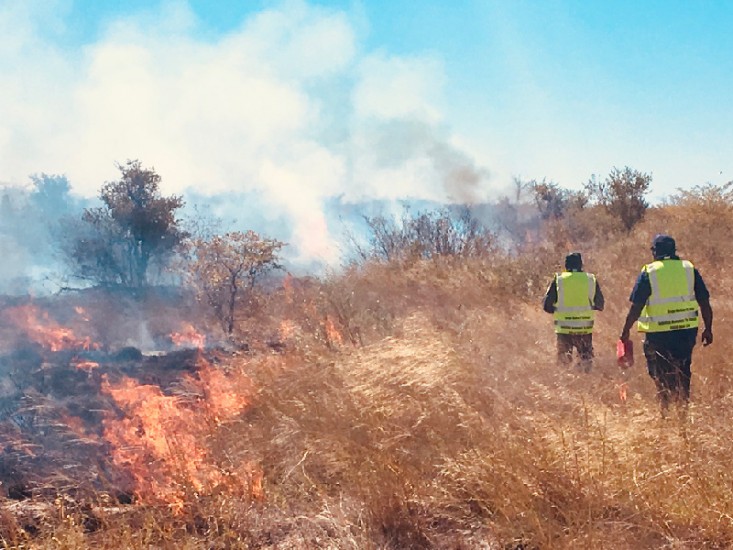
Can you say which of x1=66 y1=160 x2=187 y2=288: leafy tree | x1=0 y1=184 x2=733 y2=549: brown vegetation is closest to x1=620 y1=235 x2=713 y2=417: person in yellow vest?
x1=0 y1=184 x2=733 y2=549: brown vegetation

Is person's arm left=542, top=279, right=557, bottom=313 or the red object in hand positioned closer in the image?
Answer: the red object in hand

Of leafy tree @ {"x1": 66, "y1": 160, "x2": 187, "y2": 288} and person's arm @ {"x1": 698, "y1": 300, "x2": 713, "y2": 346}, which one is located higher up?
leafy tree @ {"x1": 66, "y1": 160, "x2": 187, "y2": 288}

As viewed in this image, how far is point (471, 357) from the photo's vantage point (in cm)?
618

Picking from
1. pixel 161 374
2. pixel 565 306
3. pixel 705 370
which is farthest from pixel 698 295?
pixel 161 374

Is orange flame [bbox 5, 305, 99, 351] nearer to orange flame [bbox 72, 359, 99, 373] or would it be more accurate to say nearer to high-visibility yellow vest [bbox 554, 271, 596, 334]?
orange flame [bbox 72, 359, 99, 373]

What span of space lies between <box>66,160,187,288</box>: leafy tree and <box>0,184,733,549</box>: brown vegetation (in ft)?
38.6

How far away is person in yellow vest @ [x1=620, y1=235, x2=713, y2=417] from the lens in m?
5.06

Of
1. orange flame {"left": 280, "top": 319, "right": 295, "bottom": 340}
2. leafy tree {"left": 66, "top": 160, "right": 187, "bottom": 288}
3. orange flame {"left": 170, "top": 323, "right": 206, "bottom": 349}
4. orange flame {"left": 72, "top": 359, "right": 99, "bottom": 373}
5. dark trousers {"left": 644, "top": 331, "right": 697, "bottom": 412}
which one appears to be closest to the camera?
dark trousers {"left": 644, "top": 331, "right": 697, "bottom": 412}

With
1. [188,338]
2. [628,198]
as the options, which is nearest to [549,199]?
[628,198]

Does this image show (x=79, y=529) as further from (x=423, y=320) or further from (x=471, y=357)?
(x=423, y=320)

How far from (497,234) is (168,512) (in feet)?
48.8

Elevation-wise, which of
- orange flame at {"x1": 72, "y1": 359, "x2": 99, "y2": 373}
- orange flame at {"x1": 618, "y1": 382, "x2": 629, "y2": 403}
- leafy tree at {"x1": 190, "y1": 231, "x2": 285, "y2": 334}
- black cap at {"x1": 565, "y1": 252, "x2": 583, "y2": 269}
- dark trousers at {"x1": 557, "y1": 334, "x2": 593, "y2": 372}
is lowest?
orange flame at {"x1": 72, "y1": 359, "x2": 99, "y2": 373}

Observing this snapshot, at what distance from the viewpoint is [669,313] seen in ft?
16.7

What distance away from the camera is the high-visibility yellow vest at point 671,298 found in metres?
5.08
